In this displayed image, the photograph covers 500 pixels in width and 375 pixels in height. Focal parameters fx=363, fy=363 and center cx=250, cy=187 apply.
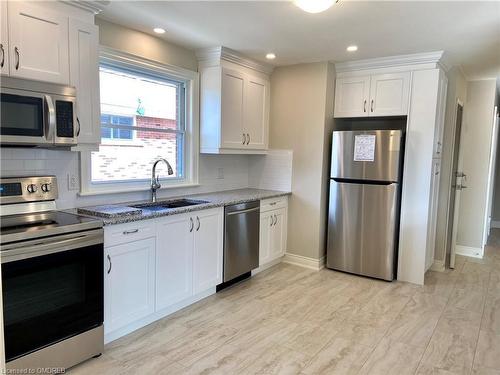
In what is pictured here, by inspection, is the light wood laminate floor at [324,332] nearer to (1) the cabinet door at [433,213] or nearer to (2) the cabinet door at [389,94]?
A: (1) the cabinet door at [433,213]

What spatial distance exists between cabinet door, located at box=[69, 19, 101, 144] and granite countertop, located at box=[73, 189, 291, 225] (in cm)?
52

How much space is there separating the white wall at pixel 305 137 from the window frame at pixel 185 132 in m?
1.11

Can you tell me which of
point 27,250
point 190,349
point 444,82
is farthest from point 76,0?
point 444,82

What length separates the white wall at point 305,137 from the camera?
411cm

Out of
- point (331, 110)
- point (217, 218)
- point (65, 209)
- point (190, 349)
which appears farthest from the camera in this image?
point (331, 110)

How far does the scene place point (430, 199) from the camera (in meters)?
3.84

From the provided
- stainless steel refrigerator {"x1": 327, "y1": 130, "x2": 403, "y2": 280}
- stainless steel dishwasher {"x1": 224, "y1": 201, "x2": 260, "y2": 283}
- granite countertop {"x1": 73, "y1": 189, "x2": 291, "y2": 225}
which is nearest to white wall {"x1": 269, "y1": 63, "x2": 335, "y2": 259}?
stainless steel refrigerator {"x1": 327, "y1": 130, "x2": 403, "y2": 280}

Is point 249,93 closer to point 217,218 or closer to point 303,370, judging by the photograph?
point 217,218

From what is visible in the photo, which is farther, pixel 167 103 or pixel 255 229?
pixel 255 229

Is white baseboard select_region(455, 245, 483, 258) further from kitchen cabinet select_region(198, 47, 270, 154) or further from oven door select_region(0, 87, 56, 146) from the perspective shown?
oven door select_region(0, 87, 56, 146)

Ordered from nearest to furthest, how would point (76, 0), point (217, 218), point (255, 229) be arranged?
point (76, 0), point (217, 218), point (255, 229)

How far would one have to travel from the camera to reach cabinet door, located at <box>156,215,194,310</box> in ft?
9.33

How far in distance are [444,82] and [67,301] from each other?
13.3ft

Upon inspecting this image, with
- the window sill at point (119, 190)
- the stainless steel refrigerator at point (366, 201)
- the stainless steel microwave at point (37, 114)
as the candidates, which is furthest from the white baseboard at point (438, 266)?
the stainless steel microwave at point (37, 114)
